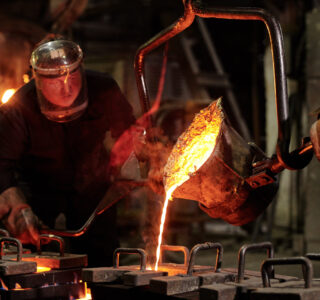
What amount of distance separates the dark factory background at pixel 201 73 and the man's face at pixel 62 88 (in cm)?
84

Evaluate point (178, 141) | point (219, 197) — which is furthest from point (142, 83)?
point (219, 197)

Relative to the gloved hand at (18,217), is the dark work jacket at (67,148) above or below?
above

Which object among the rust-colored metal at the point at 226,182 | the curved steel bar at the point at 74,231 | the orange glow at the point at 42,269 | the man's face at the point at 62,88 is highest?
the man's face at the point at 62,88

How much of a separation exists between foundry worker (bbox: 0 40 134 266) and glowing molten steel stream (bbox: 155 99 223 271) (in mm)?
1169

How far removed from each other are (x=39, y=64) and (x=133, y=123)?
0.83 metres

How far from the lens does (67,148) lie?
3598 millimetres

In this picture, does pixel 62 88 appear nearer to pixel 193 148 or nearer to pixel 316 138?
pixel 193 148

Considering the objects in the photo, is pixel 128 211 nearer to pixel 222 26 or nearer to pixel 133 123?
pixel 133 123

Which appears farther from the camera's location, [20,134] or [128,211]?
[128,211]

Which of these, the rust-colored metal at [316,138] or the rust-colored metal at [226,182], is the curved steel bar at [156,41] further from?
the rust-colored metal at [316,138]

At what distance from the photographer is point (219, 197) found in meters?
1.99

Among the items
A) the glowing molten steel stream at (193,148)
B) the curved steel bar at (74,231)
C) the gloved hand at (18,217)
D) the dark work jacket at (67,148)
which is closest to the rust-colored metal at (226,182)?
the glowing molten steel stream at (193,148)

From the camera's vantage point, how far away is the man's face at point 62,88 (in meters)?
3.12

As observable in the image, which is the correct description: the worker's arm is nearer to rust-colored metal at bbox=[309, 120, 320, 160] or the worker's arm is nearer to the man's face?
the man's face
